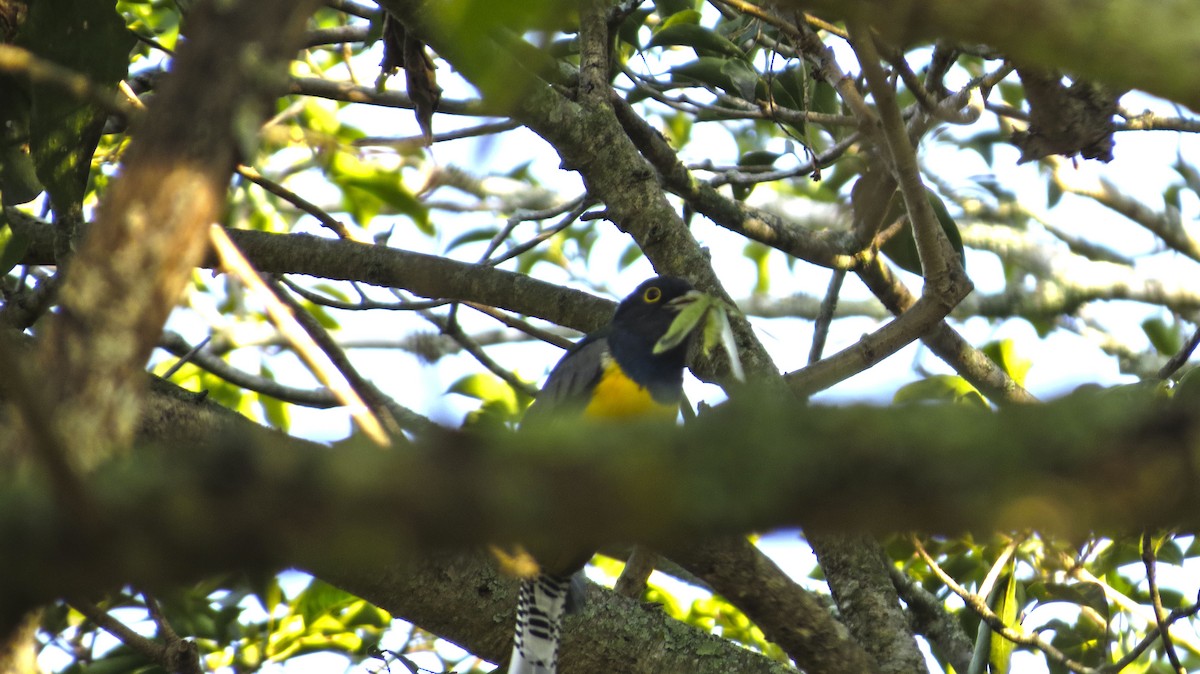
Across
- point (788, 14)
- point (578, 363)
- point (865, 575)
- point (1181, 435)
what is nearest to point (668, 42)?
point (788, 14)

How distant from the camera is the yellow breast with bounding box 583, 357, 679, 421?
512cm

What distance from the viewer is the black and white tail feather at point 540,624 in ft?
14.9

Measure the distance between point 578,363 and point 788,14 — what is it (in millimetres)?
1731

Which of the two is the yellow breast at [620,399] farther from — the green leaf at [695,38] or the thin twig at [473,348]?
the green leaf at [695,38]

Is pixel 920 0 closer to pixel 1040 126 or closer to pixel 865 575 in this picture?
pixel 1040 126

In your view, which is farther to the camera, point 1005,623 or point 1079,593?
point 1079,593

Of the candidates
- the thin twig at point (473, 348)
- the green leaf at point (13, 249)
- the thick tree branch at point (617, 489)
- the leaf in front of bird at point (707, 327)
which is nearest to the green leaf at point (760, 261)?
the thin twig at point (473, 348)

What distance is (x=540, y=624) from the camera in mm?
4652

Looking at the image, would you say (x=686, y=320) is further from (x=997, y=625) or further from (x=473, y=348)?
(x=473, y=348)

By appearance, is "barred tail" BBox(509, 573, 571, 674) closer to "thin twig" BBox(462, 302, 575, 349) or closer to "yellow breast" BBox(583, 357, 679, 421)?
"yellow breast" BBox(583, 357, 679, 421)

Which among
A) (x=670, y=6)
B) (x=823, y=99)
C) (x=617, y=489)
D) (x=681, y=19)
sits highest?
(x=670, y=6)

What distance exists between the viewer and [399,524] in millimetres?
1045

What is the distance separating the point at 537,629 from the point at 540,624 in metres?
0.03

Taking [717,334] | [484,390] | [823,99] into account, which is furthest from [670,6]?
[717,334]
